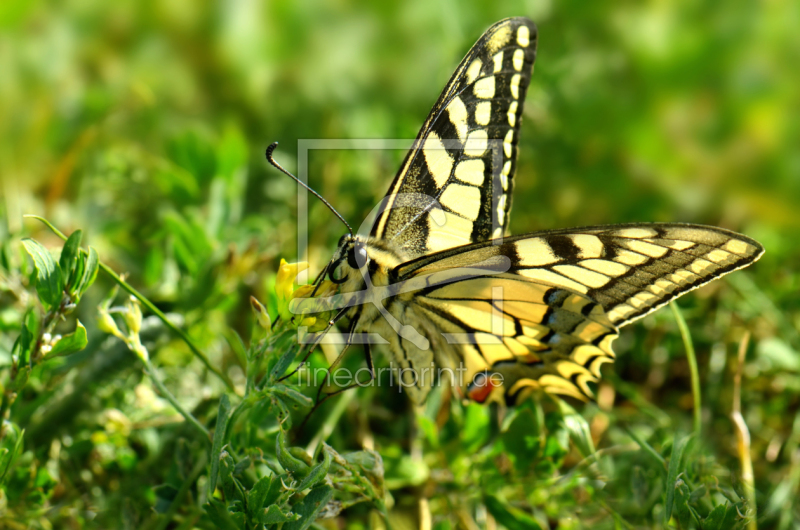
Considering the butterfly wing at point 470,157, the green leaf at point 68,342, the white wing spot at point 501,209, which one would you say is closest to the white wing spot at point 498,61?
the butterfly wing at point 470,157

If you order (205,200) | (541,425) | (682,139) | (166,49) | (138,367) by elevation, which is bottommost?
(541,425)

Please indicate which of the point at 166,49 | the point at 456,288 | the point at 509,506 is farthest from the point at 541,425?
the point at 166,49

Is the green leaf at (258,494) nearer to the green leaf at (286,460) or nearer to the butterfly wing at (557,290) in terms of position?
the green leaf at (286,460)

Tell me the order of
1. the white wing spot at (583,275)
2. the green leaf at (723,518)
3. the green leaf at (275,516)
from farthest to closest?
1. the white wing spot at (583,275)
2. the green leaf at (723,518)
3. the green leaf at (275,516)

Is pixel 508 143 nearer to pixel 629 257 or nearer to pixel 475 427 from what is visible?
pixel 629 257

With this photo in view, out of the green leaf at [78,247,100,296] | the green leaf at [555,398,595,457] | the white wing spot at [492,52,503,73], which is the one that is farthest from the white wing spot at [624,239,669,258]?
the green leaf at [78,247,100,296]

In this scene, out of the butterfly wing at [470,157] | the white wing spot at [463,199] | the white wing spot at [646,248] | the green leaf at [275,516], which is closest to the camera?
the green leaf at [275,516]

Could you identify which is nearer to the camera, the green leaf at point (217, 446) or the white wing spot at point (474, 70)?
the green leaf at point (217, 446)

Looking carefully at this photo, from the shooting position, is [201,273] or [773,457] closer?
[201,273]

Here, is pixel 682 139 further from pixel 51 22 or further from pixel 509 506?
pixel 51 22
